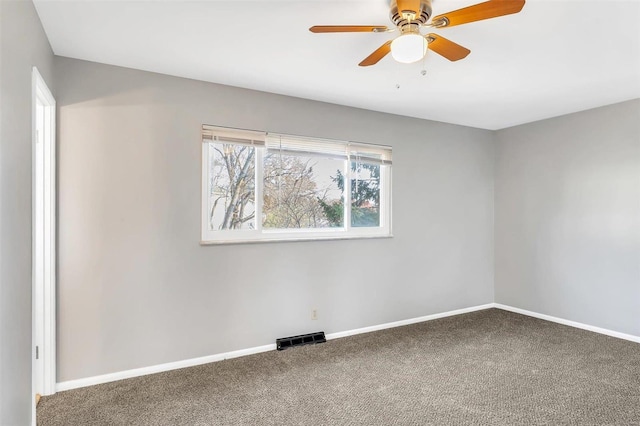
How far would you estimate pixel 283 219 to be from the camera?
11.5 ft

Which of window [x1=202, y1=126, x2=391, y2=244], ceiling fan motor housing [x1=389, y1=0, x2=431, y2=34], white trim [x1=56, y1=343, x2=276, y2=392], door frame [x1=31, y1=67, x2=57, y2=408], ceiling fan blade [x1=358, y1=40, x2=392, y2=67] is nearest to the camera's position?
ceiling fan motor housing [x1=389, y1=0, x2=431, y2=34]

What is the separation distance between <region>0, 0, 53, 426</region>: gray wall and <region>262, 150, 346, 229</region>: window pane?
6.07 feet

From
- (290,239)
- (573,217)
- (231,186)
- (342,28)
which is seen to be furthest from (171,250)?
(573,217)

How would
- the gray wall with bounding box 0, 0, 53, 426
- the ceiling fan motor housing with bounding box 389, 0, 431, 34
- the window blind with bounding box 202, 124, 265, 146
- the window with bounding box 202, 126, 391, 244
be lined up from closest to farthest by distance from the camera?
the gray wall with bounding box 0, 0, 53, 426, the ceiling fan motor housing with bounding box 389, 0, 431, 34, the window blind with bounding box 202, 124, 265, 146, the window with bounding box 202, 126, 391, 244

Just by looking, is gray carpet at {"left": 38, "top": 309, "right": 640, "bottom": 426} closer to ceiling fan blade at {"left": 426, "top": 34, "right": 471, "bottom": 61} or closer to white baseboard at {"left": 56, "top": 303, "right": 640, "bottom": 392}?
white baseboard at {"left": 56, "top": 303, "right": 640, "bottom": 392}

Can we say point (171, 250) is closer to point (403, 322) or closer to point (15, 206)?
point (15, 206)

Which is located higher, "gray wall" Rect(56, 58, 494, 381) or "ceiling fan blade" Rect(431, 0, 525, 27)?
"ceiling fan blade" Rect(431, 0, 525, 27)

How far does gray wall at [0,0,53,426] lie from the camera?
1.53m

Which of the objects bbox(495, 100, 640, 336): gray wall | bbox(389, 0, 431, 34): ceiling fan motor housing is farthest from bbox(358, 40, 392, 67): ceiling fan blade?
bbox(495, 100, 640, 336): gray wall

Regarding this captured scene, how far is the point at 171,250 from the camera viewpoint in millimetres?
2930

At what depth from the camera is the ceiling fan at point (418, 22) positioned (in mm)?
1607

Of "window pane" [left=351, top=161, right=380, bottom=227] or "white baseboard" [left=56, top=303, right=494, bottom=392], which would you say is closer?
"white baseboard" [left=56, top=303, right=494, bottom=392]

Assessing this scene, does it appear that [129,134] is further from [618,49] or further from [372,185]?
[618,49]

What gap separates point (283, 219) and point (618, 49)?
9.62 feet
